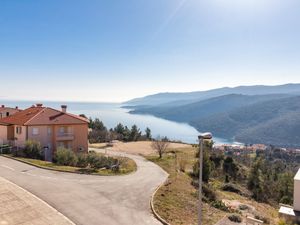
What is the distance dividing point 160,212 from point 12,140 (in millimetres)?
24072

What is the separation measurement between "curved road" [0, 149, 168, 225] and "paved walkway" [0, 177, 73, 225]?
1.73 feet

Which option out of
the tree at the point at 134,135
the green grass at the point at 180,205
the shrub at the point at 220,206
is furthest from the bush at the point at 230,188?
the tree at the point at 134,135

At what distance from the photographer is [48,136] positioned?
3369 cm

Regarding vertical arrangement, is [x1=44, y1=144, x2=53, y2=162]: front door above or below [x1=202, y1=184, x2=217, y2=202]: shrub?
above

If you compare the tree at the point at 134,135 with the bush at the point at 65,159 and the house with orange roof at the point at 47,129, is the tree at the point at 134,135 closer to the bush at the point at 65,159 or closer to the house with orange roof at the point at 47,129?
the house with orange roof at the point at 47,129

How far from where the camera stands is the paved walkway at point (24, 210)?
12.0 metres

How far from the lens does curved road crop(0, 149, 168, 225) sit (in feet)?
44.6

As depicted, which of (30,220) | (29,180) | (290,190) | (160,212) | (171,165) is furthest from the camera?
(290,190)

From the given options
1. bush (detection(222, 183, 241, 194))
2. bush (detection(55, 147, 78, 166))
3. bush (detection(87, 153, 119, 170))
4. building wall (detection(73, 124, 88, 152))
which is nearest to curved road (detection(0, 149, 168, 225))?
bush (detection(87, 153, 119, 170))

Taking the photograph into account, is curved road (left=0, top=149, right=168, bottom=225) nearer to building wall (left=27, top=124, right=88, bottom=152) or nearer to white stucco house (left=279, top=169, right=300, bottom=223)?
white stucco house (left=279, top=169, right=300, bottom=223)

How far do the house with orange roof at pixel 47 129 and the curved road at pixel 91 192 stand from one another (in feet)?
27.1

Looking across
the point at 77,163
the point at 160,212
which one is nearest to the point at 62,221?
the point at 160,212

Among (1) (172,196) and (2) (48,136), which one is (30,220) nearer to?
(1) (172,196)

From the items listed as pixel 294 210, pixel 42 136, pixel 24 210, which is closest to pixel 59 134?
pixel 42 136
